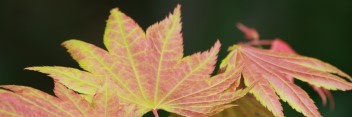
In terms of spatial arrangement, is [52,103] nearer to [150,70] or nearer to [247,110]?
[150,70]

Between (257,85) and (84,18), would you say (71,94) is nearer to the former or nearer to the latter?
(257,85)

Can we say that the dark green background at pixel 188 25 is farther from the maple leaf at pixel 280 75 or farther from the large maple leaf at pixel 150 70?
the large maple leaf at pixel 150 70

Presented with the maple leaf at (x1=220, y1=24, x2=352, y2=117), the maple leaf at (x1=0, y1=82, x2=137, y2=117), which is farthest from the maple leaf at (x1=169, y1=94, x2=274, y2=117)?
the maple leaf at (x1=0, y1=82, x2=137, y2=117)

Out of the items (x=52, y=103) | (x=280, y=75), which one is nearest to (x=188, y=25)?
(x=280, y=75)

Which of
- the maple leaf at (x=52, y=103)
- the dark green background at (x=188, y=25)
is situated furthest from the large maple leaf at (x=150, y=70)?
the dark green background at (x=188, y=25)

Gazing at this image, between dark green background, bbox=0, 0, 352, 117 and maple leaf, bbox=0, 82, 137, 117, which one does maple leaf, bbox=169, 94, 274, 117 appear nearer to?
maple leaf, bbox=0, 82, 137, 117

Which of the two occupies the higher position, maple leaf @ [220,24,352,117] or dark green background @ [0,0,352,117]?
dark green background @ [0,0,352,117]
